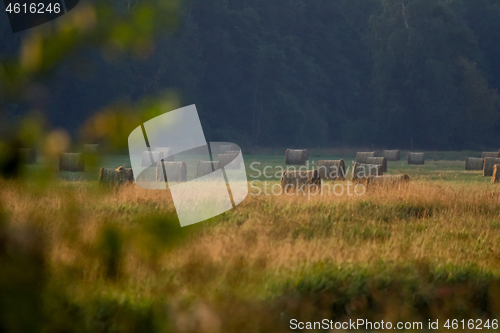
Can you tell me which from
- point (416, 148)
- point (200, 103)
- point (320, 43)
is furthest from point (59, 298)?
point (320, 43)

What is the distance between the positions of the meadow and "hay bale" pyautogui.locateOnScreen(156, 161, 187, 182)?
7.17 metres

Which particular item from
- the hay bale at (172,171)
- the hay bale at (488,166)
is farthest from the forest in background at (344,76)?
the hay bale at (172,171)

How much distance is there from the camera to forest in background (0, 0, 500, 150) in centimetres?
6031

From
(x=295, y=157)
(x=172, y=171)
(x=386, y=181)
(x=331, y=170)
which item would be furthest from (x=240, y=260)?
(x=295, y=157)

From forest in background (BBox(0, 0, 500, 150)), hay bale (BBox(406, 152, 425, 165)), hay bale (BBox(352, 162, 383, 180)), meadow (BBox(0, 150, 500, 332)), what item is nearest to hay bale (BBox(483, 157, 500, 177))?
hay bale (BBox(352, 162, 383, 180))

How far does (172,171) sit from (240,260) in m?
15.3

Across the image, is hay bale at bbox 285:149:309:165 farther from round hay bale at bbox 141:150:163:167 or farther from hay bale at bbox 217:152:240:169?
round hay bale at bbox 141:150:163:167

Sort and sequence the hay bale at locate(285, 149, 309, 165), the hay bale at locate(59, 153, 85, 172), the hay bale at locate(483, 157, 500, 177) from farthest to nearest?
the hay bale at locate(285, 149, 309, 165), the hay bale at locate(483, 157, 500, 177), the hay bale at locate(59, 153, 85, 172)

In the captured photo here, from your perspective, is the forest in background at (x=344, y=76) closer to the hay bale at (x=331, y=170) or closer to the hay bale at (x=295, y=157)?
the hay bale at (x=295, y=157)

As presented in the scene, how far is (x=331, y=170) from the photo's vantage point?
81.1ft

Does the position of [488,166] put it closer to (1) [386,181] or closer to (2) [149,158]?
(1) [386,181]

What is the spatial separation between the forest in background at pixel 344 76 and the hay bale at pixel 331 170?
3323cm

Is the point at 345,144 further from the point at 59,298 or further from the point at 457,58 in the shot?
the point at 59,298

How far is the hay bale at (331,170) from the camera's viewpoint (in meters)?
24.4
